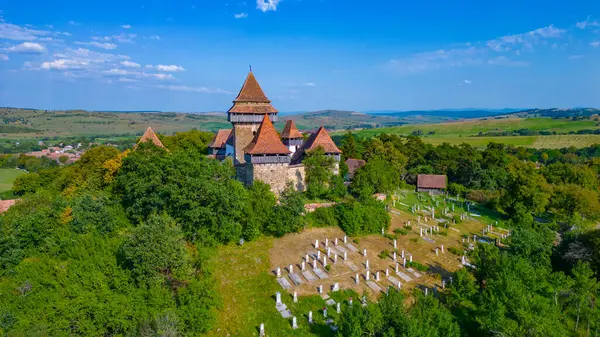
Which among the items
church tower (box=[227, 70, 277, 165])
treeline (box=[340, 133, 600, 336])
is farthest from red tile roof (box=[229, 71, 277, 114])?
treeline (box=[340, 133, 600, 336])

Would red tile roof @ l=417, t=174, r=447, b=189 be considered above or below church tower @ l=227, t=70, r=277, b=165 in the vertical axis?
below

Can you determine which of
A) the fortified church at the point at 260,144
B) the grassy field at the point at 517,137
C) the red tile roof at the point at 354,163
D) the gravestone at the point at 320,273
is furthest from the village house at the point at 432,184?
the grassy field at the point at 517,137

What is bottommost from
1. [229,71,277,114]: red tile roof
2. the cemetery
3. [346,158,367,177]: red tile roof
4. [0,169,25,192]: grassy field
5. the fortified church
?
[0,169,25,192]: grassy field

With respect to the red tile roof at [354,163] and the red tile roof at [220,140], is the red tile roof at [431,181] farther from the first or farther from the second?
the red tile roof at [220,140]

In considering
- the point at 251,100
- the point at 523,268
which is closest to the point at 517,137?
the point at 251,100

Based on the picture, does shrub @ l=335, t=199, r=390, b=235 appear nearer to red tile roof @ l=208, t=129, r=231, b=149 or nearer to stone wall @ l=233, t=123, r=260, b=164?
stone wall @ l=233, t=123, r=260, b=164

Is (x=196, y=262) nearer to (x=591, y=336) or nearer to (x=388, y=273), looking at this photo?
(x=388, y=273)

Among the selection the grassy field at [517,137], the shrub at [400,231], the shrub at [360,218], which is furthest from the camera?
the grassy field at [517,137]

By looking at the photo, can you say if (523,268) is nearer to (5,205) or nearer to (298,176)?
(298,176)
